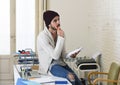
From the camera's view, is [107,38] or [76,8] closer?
[107,38]

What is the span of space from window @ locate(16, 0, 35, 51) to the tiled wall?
1.27 metres

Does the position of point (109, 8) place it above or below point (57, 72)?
above

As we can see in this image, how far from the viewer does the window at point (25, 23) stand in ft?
19.2

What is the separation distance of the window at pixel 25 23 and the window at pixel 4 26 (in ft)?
0.62

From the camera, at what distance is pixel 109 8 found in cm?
448

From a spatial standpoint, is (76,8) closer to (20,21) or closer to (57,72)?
(20,21)

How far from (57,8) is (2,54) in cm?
152

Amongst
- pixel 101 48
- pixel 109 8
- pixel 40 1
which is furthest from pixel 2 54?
pixel 109 8

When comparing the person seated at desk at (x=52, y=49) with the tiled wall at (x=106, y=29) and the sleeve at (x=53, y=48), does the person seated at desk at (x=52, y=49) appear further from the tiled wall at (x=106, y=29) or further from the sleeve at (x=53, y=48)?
the tiled wall at (x=106, y=29)

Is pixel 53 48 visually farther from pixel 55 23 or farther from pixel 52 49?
pixel 55 23

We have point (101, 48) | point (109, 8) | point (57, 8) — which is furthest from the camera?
point (57, 8)

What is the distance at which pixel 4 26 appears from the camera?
19.1 ft

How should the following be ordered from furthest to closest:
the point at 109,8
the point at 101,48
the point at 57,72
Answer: the point at 101,48
the point at 109,8
the point at 57,72

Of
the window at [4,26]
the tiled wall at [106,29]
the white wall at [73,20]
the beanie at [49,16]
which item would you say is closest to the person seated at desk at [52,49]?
the beanie at [49,16]
